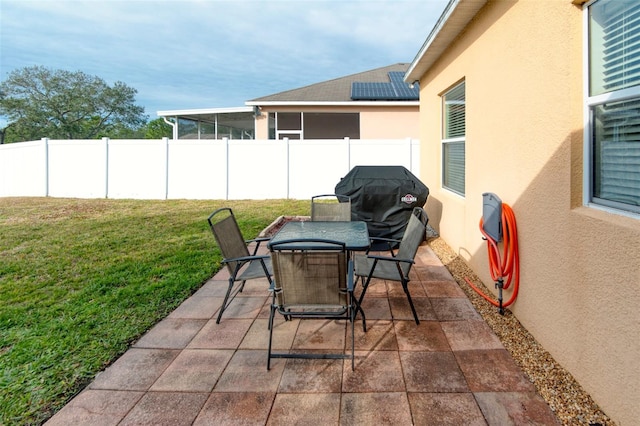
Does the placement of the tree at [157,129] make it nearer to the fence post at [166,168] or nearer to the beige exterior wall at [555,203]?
the fence post at [166,168]

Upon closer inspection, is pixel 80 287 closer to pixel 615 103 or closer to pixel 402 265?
pixel 402 265

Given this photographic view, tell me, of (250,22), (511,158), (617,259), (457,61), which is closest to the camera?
(617,259)

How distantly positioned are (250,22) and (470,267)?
11548 millimetres

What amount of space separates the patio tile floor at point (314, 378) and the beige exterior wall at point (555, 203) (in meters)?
0.40

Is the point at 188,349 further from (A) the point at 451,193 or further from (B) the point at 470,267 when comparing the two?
(A) the point at 451,193

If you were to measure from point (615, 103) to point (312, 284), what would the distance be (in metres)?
2.10

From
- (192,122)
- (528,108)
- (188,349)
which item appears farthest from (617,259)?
(192,122)

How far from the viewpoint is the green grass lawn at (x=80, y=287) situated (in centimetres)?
245

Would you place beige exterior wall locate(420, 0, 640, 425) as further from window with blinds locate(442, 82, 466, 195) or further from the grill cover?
the grill cover

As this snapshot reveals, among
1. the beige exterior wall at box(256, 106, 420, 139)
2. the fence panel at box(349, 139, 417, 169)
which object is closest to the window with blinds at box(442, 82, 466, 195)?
the fence panel at box(349, 139, 417, 169)

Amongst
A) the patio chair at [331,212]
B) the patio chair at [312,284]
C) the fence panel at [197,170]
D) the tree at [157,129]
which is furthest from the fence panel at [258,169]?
the tree at [157,129]

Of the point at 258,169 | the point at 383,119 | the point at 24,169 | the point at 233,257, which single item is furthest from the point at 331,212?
the point at 24,169

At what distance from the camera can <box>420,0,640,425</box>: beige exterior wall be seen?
6.11ft

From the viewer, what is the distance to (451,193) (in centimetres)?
587
